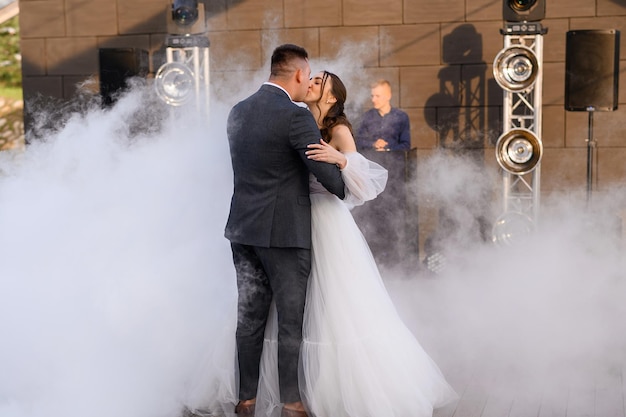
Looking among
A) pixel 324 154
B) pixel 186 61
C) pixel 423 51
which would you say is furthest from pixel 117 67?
pixel 324 154

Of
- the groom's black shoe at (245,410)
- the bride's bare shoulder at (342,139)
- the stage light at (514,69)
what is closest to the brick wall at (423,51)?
the stage light at (514,69)

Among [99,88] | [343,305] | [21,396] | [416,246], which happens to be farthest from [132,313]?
[99,88]

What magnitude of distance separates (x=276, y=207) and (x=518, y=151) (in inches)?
159

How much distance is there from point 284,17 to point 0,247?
5.17 metres

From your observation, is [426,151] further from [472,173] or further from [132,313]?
[132,313]

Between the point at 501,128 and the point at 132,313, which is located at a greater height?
Answer: the point at 501,128

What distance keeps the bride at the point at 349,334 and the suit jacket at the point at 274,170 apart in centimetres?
9

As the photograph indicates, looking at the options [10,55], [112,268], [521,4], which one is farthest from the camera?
[10,55]

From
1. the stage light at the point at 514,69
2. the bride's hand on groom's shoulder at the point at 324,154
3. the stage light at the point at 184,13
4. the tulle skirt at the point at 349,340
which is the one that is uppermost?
the stage light at the point at 184,13

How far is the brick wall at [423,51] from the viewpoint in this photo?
7770 mm

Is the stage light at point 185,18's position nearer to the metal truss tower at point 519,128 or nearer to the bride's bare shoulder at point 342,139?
the metal truss tower at point 519,128

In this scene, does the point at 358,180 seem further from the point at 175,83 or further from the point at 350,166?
the point at 175,83

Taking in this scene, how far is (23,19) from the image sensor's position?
9.01 meters

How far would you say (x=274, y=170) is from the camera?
344cm
